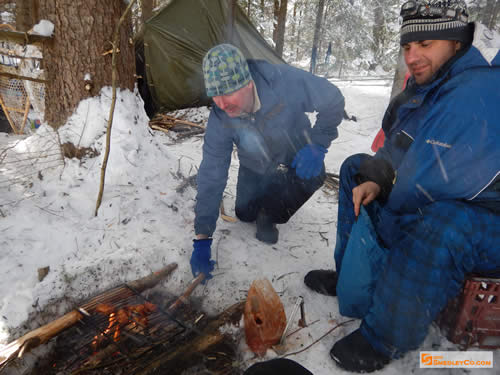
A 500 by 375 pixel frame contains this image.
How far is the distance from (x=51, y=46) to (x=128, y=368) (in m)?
2.65

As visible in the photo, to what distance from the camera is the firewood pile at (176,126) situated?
582cm

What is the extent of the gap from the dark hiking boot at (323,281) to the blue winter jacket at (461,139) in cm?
86

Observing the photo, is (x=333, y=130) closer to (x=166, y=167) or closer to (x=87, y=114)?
(x=166, y=167)

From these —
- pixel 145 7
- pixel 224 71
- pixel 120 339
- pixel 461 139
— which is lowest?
pixel 120 339

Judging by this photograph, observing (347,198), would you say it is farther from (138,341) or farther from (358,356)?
(138,341)

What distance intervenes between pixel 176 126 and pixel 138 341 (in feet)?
17.0

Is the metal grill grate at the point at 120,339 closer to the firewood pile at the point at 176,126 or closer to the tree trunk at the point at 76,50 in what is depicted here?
the tree trunk at the point at 76,50

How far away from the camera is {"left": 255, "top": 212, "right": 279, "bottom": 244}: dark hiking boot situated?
2.68m

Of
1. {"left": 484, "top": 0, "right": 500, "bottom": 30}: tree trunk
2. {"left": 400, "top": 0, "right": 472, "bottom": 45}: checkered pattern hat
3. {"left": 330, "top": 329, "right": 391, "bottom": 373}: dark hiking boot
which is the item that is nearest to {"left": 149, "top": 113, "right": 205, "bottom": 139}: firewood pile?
{"left": 400, "top": 0, "right": 472, "bottom": 45}: checkered pattern hat

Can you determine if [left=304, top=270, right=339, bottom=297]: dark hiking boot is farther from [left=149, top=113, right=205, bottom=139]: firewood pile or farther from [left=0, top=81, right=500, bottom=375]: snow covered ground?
[left=149, top=113, right=205, bottom=139]: firewood pile

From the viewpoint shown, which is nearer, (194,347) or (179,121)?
(194,347)

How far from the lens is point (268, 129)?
94.9 inches

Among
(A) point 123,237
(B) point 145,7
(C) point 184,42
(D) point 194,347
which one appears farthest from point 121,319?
(B) point 145,7

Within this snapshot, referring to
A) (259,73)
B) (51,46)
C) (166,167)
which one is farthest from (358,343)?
(51,46)
